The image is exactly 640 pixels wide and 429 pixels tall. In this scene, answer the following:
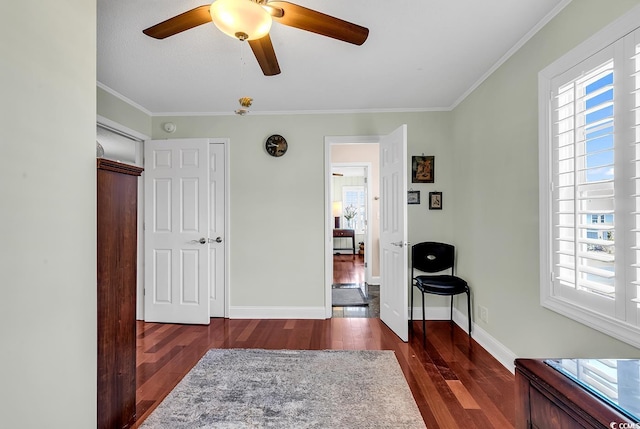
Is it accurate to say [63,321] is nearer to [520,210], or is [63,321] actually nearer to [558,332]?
[558,332]

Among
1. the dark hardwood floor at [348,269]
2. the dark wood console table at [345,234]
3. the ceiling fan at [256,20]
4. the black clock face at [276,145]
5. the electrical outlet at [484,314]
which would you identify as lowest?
the dark hardwood floor at [348,269]

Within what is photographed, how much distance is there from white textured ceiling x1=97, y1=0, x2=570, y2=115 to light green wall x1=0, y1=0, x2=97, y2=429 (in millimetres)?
904

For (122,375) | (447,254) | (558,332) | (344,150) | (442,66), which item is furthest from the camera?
(344,150)

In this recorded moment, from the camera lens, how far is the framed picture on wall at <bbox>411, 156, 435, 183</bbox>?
3.50 metres

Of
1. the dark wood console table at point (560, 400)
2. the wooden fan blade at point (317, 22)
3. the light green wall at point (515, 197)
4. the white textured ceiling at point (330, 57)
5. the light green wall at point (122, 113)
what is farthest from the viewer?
the light green wall at point (122, 113)

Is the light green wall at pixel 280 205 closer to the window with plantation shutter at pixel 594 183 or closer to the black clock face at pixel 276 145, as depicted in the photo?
the black clock face at pixel 276 145

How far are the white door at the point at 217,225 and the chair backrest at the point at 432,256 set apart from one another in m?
2.32

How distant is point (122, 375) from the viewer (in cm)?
154

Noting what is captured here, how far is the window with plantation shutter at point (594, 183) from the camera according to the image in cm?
137

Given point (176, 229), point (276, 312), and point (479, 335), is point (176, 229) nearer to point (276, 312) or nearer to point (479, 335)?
point (276, 312)

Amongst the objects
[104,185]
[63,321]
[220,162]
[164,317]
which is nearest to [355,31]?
[104,185]

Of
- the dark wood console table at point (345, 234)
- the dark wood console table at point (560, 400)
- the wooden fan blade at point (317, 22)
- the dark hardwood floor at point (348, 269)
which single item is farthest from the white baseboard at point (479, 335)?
the dark wood console table at point (345, 234)

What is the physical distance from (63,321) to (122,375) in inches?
23.1

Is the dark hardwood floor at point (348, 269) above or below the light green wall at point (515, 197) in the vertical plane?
below
